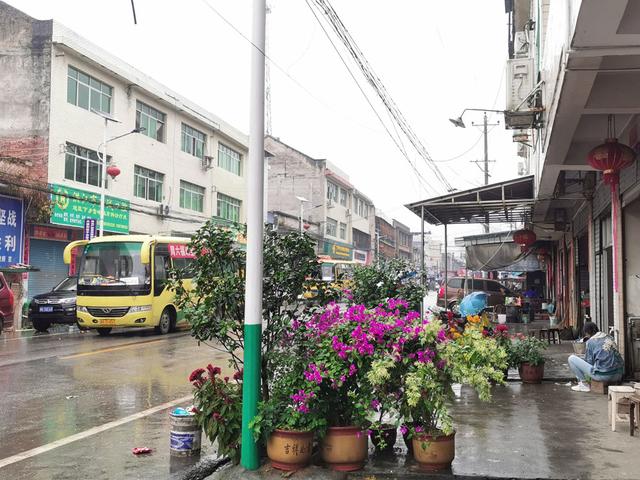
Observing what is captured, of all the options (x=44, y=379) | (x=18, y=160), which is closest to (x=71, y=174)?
(x=18, y=160)

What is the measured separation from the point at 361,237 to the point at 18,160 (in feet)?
170

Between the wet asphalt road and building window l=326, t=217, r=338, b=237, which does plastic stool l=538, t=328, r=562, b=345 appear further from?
building window l=326, t=217, r=338, b=237

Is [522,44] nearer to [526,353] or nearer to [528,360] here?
[526,353]

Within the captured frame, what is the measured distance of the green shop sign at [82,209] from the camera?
22875 millimetres

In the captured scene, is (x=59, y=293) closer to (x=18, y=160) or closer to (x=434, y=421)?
(x=18, y=160)

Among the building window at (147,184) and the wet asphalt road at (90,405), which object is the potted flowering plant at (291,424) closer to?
the wet asphalt road at (90,405)

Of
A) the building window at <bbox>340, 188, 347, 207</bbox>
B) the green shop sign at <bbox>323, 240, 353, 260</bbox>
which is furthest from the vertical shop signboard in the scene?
the building window at <bbox>340, 188, 347, 207</bbox>

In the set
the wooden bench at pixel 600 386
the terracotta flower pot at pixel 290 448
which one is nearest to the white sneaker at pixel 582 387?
the wooden bench at pixel 600 386

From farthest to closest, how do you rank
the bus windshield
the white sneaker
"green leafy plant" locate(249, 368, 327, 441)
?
the bus windshield
the white sneaker
"green leafy plant" locate(249, 368, 327, 441)

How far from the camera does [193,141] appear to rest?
34.6 meters

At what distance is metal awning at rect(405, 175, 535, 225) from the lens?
13039 mm

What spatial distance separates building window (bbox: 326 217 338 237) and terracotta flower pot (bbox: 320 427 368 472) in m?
53.1

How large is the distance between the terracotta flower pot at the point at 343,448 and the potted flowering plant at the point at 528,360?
5.32 m

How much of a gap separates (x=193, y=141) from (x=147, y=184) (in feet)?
18.4
